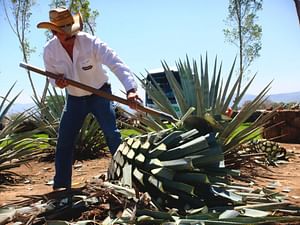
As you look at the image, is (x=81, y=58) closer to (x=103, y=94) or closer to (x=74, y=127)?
(x=103, y=94)

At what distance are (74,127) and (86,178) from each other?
112 cm

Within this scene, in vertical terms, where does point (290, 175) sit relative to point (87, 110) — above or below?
below

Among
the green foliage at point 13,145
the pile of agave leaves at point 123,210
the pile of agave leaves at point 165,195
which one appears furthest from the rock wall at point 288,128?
the pile of agave leaves at point 123,210

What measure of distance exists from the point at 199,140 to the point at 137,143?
0.40m

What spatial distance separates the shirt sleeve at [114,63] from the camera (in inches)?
144

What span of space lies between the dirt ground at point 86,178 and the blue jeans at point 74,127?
16.8 inches

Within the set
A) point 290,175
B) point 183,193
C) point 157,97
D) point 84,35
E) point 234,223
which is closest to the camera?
point 234,223

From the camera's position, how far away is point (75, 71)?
391cm

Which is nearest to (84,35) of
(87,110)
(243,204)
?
(87,110)

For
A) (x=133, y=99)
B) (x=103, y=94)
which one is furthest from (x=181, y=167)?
(x=103, y=94)

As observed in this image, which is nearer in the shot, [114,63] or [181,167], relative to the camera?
[181,167]

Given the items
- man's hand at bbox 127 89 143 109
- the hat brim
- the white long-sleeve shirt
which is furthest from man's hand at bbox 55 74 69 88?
man's hand at bbox 127 89 143 109

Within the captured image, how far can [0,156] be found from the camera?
5.30 metres

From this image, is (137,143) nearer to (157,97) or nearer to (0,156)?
(157,97)
